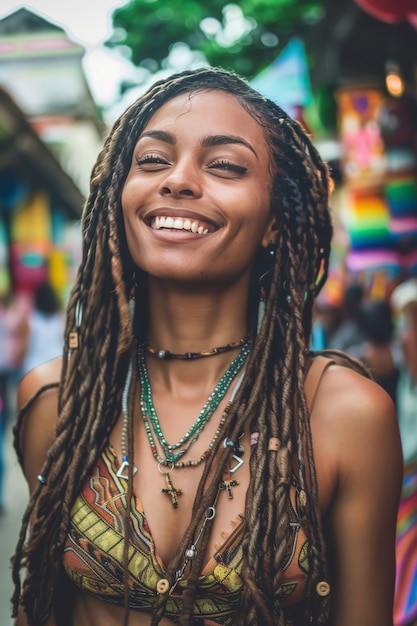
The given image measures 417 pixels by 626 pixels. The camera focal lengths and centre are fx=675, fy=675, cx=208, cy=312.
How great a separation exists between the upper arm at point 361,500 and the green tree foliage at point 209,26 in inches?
395

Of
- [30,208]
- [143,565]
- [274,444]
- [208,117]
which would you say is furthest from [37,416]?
[30,208]

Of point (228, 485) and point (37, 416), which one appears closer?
point (228, 485)

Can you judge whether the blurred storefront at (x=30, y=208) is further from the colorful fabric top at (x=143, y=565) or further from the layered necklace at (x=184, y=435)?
the colorful fabric top at (x=143, y=565)

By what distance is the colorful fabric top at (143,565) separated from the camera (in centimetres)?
156

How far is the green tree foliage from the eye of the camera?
1075cm

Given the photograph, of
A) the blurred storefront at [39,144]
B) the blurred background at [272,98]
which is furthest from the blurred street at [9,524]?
the blurred storefront at [39,144]

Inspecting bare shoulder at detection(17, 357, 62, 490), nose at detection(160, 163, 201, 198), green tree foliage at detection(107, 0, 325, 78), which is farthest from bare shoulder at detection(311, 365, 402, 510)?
green tree foliage at detection(107, 0, 325, 78)

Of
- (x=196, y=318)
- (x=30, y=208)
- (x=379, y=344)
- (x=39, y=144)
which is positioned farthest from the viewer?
(x=30, y=208)

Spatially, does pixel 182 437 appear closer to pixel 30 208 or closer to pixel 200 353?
pixel 200 353

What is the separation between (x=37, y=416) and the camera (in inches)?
74.7

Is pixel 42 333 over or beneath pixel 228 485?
over

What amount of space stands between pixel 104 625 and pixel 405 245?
5.90 m

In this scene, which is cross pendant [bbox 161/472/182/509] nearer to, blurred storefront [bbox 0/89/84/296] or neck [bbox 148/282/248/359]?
neck [bbox 148/282/248/359]

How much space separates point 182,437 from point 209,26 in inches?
427
